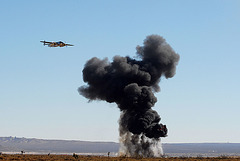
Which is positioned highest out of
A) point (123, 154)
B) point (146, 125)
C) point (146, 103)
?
point (146, 103)

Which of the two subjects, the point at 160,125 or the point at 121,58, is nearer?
the point at 160,125

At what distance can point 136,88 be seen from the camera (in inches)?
4023

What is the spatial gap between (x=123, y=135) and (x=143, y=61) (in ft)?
82.4

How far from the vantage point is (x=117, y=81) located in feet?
358

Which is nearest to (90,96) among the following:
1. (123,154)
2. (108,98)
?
(108,98)

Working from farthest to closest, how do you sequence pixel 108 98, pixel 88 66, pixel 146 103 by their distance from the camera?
1. pixel 88 66
2. pixel 108 98
3. pixel 146 103

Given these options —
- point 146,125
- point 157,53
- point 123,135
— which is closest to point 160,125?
point 146,125

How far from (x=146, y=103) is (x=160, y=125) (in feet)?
27.6

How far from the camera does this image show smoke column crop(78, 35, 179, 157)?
10050 cm

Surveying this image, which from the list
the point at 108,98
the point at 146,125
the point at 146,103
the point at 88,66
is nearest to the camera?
the point at 146,125

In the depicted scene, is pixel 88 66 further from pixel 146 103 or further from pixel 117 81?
pixel 146 103

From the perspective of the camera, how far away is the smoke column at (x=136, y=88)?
100500 millimetres

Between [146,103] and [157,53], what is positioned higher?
[157,53]

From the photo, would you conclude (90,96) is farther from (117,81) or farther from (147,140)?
(147,140)
